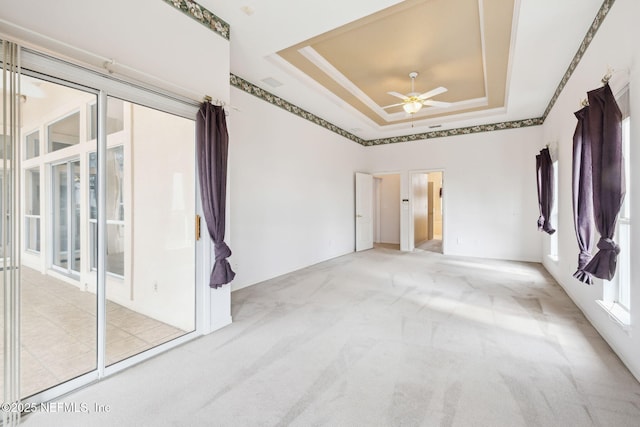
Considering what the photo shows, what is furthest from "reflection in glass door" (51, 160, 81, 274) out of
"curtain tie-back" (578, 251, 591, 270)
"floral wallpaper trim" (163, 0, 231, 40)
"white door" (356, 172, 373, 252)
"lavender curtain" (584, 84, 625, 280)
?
"white door" (356, 172, 373, 252)

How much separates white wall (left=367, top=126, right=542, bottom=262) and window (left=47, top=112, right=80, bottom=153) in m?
6.61

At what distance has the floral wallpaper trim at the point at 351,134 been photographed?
433cm

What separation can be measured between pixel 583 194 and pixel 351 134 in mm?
5266

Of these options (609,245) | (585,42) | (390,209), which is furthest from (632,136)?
(390,209)

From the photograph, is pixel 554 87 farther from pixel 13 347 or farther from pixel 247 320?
pixel 13 347

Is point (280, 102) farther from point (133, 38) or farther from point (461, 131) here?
point (461, 131)

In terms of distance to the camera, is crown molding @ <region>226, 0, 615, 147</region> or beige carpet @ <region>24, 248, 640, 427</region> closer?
beige carpet @ <region>24, 248, 640, 427</region>

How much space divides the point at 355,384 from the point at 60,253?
3143mm

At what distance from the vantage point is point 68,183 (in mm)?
2838

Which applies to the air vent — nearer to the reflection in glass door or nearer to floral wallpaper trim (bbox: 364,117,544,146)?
the reflection in glass door

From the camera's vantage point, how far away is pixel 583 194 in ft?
8.48

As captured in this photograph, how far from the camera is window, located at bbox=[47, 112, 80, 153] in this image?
2.56 metres

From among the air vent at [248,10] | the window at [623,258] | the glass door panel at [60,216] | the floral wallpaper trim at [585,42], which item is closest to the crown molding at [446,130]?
the floral wallpaper trim at [585,42]

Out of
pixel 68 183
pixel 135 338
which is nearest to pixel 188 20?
pixel 68 183
